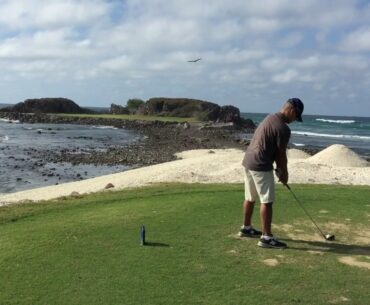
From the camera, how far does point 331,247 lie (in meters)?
7.43

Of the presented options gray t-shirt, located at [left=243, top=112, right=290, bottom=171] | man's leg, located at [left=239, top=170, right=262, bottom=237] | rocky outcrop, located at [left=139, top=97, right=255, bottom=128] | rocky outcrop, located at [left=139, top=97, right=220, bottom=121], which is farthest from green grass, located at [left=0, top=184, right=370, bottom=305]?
rocky outcrop, located at [left=139, top=97, right=220, bottom=121]

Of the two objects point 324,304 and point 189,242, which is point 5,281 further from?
point 324,304

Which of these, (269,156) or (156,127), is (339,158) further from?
(156,127)

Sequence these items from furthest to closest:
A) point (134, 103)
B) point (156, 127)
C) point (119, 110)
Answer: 1. point (134, 103)
2. point (119, 110)
3. point (156, 127)

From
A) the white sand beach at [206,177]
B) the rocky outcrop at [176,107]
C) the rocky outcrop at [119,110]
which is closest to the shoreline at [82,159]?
the white sand beach at [206,177]

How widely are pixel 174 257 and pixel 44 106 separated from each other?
407 ft

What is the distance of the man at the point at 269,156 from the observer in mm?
7195

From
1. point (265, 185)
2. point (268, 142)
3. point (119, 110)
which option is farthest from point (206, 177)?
point (119, 110)

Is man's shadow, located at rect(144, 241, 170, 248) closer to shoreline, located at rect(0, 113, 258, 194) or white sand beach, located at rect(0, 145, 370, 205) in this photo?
white sand beach, located at rect(0, 145, 370, 205)

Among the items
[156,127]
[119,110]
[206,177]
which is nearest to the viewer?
[206,177]

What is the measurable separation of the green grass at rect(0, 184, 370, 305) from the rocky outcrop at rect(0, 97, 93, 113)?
119m

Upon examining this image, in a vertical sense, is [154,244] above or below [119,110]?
below

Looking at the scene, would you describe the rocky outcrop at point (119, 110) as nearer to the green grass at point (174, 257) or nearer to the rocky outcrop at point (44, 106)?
the rocky outcrop at point (44, 106)

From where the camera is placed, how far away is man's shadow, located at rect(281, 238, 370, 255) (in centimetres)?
723
